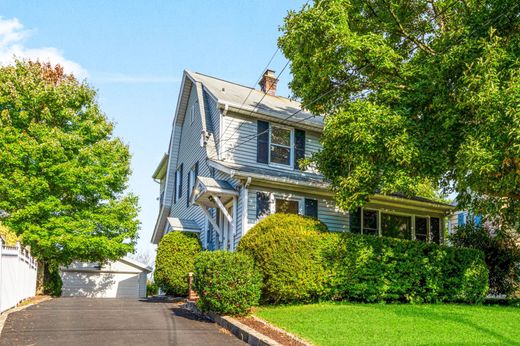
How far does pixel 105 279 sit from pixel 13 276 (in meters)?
18.7

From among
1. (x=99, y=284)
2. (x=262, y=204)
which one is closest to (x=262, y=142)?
(x=262, y=204)

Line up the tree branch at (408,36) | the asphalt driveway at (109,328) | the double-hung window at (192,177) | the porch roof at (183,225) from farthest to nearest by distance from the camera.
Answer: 1. the double-hung window at (192,177)
2. the porch roof at (183,225)
3. the tree branch at (408,36)
4. the asphalt driveway at (109,328)

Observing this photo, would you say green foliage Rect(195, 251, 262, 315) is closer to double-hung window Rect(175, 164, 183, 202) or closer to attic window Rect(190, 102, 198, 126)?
attic window Rect(190, 102, 198, 126)

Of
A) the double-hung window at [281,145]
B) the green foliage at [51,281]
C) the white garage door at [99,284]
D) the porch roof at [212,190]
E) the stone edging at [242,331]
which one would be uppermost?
the double-hung window at [281,145]

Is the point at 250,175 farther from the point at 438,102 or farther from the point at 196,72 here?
the point at 196,72

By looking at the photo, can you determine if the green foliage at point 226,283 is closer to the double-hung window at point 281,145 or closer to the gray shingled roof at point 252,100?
the double-hung window at point 281,145

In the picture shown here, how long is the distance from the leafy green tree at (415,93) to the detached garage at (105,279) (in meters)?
19.6

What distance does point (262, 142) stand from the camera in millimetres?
17281

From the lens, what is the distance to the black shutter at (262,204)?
49.1ft

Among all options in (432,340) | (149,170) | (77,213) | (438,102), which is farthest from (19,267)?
(149,170)

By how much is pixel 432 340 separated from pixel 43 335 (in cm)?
687

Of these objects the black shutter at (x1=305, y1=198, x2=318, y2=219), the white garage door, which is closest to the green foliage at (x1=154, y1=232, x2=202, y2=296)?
the black shutter at (x1=305, y1=198, x2=318, y2=219)

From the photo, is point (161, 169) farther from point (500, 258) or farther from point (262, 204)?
point (500, 258)

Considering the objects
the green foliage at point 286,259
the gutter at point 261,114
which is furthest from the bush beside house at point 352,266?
the gutter at point 261,114
